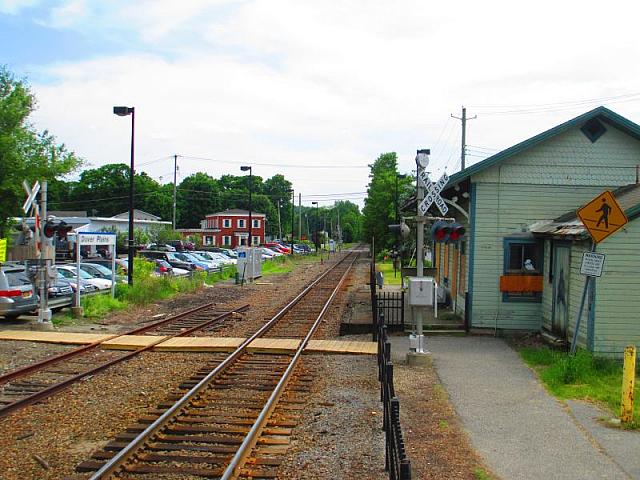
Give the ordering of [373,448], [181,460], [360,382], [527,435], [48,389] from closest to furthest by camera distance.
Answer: [181,460]
[373,448]
[527,435]
[48,389]
[360,382]

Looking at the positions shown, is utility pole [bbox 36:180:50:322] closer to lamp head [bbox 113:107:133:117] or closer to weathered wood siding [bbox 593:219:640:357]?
lamp head [bbox 113:107:133:117]

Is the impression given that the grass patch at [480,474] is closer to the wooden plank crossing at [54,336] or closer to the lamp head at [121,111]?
the wooden plank crossing at [54,336]

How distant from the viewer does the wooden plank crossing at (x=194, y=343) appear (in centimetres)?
1323

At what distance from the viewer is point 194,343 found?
13750 millimetres

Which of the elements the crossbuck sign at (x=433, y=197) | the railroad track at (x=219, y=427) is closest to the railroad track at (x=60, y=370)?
the railroad track at (x=219, y=427)

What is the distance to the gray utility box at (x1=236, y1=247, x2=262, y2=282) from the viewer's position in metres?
33.1

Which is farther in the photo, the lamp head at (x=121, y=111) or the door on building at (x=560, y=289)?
the lamp head at (x=121, y=111)

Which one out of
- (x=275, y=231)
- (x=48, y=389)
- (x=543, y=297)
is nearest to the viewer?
(x=48, y=389)

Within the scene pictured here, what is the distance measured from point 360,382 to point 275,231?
11333cm

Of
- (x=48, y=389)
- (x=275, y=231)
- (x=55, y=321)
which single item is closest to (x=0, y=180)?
(x=55, y=321)

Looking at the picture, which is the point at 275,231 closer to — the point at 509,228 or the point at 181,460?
the point at 509,228

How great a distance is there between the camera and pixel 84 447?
23.5ft

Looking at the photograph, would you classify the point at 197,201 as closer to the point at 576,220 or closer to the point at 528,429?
the point at 576,220

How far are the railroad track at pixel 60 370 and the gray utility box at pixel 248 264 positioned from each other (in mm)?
16272
